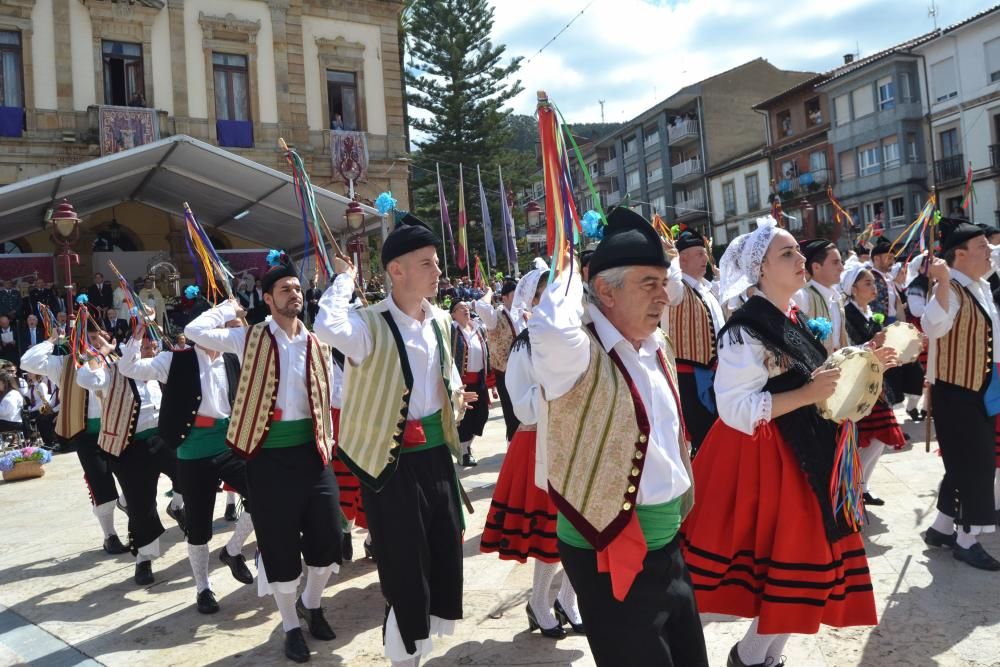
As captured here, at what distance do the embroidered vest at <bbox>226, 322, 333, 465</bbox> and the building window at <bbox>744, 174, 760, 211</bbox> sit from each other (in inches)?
1550

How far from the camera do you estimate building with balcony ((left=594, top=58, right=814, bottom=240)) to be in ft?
146

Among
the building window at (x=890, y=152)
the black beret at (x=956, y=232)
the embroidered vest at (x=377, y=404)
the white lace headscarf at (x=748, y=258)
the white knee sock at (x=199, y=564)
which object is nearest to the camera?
the white lace headscarf at (x=748, y=258)

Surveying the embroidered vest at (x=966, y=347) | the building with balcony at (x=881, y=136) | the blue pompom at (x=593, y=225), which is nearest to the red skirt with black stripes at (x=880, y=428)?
the embroidered vest at (x=966, y=347)

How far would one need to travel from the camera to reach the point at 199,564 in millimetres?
5059

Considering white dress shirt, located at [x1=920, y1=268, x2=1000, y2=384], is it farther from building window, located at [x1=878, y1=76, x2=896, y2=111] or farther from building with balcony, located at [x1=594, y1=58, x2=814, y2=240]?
building with balcony, located at [x1=594, y1=58, x2=814, y2=240]

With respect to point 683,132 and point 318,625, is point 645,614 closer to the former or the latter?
point 318,625

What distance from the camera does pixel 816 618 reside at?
9.89ft

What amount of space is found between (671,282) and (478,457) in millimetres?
5340

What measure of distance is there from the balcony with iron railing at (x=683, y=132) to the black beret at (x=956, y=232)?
1655 inches

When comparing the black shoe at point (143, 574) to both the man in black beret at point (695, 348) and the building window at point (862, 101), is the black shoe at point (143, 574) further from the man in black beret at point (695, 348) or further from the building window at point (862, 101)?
the building window at point (862, 101)

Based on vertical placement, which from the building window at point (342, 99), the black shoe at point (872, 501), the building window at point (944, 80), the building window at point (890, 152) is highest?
the building window at point (944, 80)

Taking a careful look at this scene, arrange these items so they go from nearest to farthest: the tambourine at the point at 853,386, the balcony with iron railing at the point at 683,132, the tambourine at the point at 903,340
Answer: the tambourine at the point at 853,386, the tambourine at the point at 903,340, the balcony with iron railing at the point at 683,132

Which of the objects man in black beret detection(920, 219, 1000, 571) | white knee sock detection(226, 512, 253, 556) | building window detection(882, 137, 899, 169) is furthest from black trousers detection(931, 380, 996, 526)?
building window detection(882, 137, 899, 169)

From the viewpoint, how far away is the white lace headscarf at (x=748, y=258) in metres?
3.32
